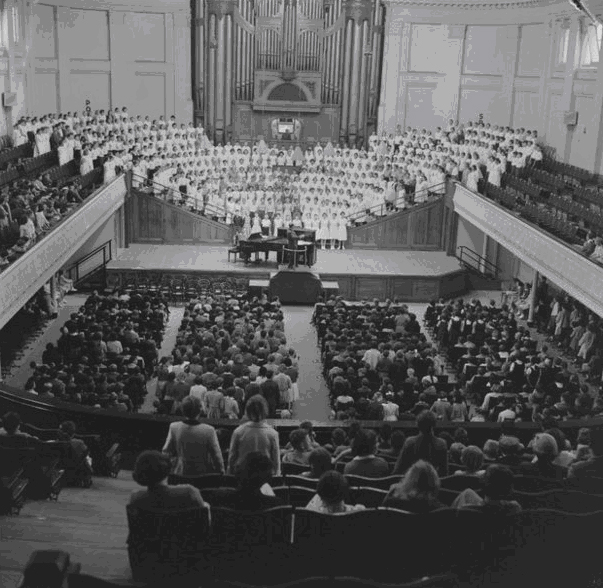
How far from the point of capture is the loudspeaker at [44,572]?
3.26 metres

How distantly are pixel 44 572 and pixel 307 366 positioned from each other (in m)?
14.8

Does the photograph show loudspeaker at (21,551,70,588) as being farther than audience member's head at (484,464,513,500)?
No

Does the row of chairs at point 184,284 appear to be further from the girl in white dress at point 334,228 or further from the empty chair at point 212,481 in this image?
the empty chair at point 212,481

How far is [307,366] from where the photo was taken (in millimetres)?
18016

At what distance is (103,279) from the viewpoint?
24047 millimetres

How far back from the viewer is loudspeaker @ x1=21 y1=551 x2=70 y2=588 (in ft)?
10.7

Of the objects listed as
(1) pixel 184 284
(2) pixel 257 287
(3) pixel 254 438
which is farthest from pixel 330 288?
(3) pixel 254 438

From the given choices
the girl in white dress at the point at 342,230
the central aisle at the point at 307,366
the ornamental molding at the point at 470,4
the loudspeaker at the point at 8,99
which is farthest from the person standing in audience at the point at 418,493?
the ornamental molding at the point at 470,4

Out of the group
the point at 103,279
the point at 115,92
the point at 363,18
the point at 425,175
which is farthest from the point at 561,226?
the point at 115,92

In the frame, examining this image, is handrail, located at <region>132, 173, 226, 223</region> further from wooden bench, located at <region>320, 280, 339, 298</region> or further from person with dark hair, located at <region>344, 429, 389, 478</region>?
person with dark hair, located at <region>344, 429, 389, 478</region>

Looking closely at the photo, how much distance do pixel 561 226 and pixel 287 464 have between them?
13077mm

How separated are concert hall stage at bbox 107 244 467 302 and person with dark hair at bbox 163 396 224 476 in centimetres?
1789

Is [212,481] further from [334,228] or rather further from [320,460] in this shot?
[334,228]

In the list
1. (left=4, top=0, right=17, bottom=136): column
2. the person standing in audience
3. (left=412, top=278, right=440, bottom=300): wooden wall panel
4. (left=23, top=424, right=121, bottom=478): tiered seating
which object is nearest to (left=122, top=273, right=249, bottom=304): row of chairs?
(left=412, top=278, right=440, bottom=300): wooden wall panel
